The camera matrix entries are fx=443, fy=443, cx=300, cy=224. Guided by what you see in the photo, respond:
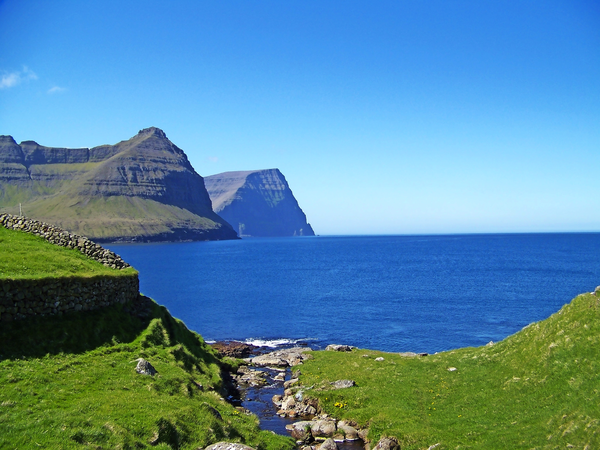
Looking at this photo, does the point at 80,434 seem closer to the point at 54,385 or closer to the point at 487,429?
the point at 54,385

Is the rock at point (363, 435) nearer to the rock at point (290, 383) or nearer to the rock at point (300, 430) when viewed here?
the rock at point (300, 430)

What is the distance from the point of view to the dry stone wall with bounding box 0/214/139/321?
1161 inches

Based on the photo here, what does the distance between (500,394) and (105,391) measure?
91.2ft

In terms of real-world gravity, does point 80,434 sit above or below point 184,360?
above

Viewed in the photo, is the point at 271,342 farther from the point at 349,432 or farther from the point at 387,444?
the point at 387,444

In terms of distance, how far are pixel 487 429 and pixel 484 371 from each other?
10.1 m

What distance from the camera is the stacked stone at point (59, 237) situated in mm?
41188

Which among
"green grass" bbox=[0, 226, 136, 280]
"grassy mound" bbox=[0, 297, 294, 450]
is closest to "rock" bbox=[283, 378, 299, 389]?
"grassy mound" bbox=[0, 297, 294, 450]

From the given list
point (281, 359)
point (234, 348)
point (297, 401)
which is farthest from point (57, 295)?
point (234, 348)

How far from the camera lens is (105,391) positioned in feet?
87.0

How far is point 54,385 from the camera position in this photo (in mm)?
25359

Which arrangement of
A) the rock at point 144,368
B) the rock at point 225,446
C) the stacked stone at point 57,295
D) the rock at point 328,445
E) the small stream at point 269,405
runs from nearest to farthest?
the rock at point 225,446, the stacked stone at point 57,295, the rock at point 144,368, the rock at point 328,445, the small stream at point 269,405

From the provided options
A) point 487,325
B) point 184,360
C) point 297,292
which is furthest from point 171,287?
point 184,360

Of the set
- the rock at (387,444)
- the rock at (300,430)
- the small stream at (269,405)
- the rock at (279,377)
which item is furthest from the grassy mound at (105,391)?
the rock at (279,377)
